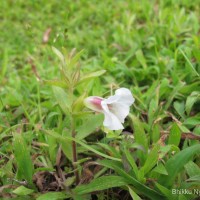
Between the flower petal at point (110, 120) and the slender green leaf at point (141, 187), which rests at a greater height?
the flower petal at point (110, 120)

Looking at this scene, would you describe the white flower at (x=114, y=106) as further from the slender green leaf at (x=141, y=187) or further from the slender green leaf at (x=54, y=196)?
the slender green leaf at (x=54, y=196)

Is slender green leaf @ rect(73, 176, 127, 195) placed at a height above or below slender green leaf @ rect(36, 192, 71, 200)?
above

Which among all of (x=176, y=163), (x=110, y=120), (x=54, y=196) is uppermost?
(x=110, y=120)

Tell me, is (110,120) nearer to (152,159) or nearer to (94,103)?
(94,103)

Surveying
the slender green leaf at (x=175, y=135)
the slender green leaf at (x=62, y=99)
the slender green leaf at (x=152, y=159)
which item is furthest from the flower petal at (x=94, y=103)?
the slender green leaf at (x=175, y=135)

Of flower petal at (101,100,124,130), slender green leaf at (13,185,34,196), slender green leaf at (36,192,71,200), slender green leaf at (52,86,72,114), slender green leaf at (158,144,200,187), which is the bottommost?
slender green leaf at (36,192,71,200)

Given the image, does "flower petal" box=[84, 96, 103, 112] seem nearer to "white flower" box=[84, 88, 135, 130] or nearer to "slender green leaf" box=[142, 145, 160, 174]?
"white flower" box=[84, 88, 135, 130]

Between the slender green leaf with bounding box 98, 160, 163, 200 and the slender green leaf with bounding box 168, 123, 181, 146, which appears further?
the slender green leaf with bounding box 168, 123, 181, 146

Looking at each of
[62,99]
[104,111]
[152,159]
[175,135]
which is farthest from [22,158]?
[175,135]

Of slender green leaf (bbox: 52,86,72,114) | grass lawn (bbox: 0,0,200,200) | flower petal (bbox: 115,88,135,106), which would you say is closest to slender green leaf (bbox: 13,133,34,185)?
grass lawn (bbox: 0,0,200,200)
